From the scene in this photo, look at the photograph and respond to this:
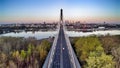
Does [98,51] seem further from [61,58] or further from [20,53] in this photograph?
[61,58]

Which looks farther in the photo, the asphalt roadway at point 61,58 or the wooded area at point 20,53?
the asphalt roadway at point 61,58

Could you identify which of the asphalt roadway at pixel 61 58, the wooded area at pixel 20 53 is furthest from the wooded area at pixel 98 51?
the wooded area at pixel 20 53

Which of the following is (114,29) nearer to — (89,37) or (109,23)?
(109,23)

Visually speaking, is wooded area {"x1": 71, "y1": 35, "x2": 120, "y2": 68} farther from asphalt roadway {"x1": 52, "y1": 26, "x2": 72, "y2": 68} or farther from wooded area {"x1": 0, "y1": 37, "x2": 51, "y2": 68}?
wooded area {"x1": 0, "y1": 37, "x2": 51, "y2": 68}

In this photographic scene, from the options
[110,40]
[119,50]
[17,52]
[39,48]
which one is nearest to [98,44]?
[110,40]

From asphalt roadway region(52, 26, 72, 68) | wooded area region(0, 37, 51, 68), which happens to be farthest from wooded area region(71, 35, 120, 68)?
wooded area region(0, 37, 51, 68)

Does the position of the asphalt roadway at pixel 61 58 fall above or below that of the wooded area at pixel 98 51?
below

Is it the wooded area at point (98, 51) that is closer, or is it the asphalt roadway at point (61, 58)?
the wooded area at point (98, 51)

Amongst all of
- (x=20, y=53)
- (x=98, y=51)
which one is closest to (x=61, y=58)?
(x=98, y=51)

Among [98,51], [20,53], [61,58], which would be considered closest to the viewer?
[20,53]

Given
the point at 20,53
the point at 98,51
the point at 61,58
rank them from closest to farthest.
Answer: the point at 20,53
the point at 98,51
the point at 61,58

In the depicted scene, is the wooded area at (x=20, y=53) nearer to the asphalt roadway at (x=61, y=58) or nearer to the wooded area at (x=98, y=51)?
the asphalt roadway at (x=61, y=58)
